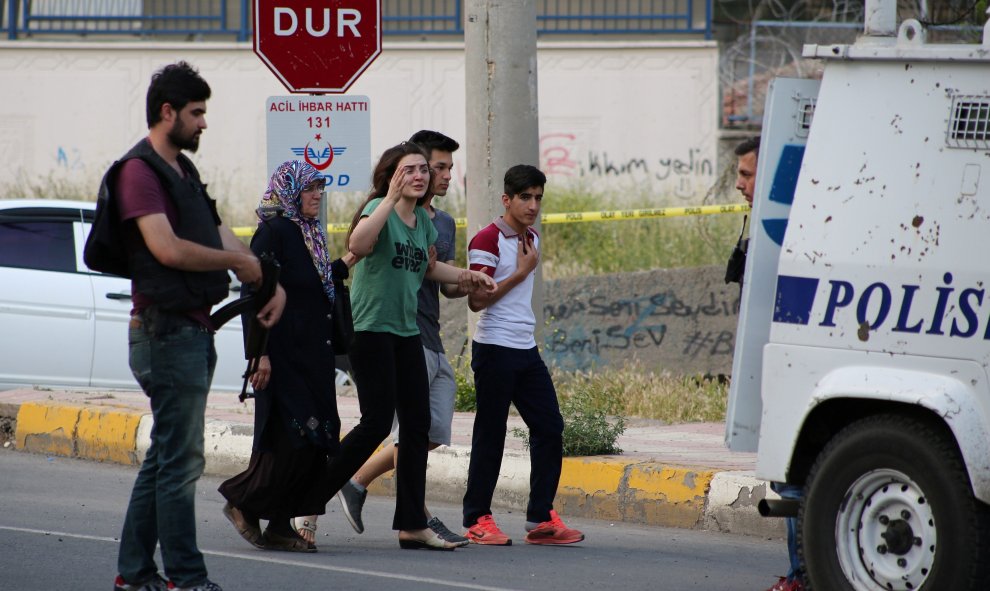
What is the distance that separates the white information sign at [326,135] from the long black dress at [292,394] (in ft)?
6.45

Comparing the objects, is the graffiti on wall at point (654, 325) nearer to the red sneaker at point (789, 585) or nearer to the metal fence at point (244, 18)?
the metal fence at point (244, 18)

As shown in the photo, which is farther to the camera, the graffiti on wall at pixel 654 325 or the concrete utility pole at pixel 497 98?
the graffiti on wall at pixel 654 325

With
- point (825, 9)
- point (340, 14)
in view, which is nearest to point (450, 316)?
point (340, 14)

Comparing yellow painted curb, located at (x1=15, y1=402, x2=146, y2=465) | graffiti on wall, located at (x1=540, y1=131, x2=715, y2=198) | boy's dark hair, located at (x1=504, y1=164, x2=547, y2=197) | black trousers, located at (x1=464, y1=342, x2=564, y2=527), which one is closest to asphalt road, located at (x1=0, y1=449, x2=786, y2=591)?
black trousers, located at (x1=464, y1=342, x2=564, y2=527)

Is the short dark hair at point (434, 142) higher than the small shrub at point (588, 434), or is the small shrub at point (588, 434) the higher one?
the short dark hair at point (434, 142)

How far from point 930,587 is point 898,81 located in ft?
5.42

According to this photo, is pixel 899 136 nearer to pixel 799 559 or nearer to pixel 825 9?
pixel 799 559

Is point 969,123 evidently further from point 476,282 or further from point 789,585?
point 476,282

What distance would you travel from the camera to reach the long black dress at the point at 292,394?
6223mm

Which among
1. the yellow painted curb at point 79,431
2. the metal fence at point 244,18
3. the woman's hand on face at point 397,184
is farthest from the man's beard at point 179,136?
the metal fence at point 244,18

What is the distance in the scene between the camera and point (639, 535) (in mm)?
Result: 7250

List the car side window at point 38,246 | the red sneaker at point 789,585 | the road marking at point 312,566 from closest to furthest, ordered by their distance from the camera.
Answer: the red sneaker at point 789,585 < the road marking at point 312,566 < the car side window at point 38,246

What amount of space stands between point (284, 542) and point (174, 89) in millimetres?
2348

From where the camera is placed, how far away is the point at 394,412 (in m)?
6.59
